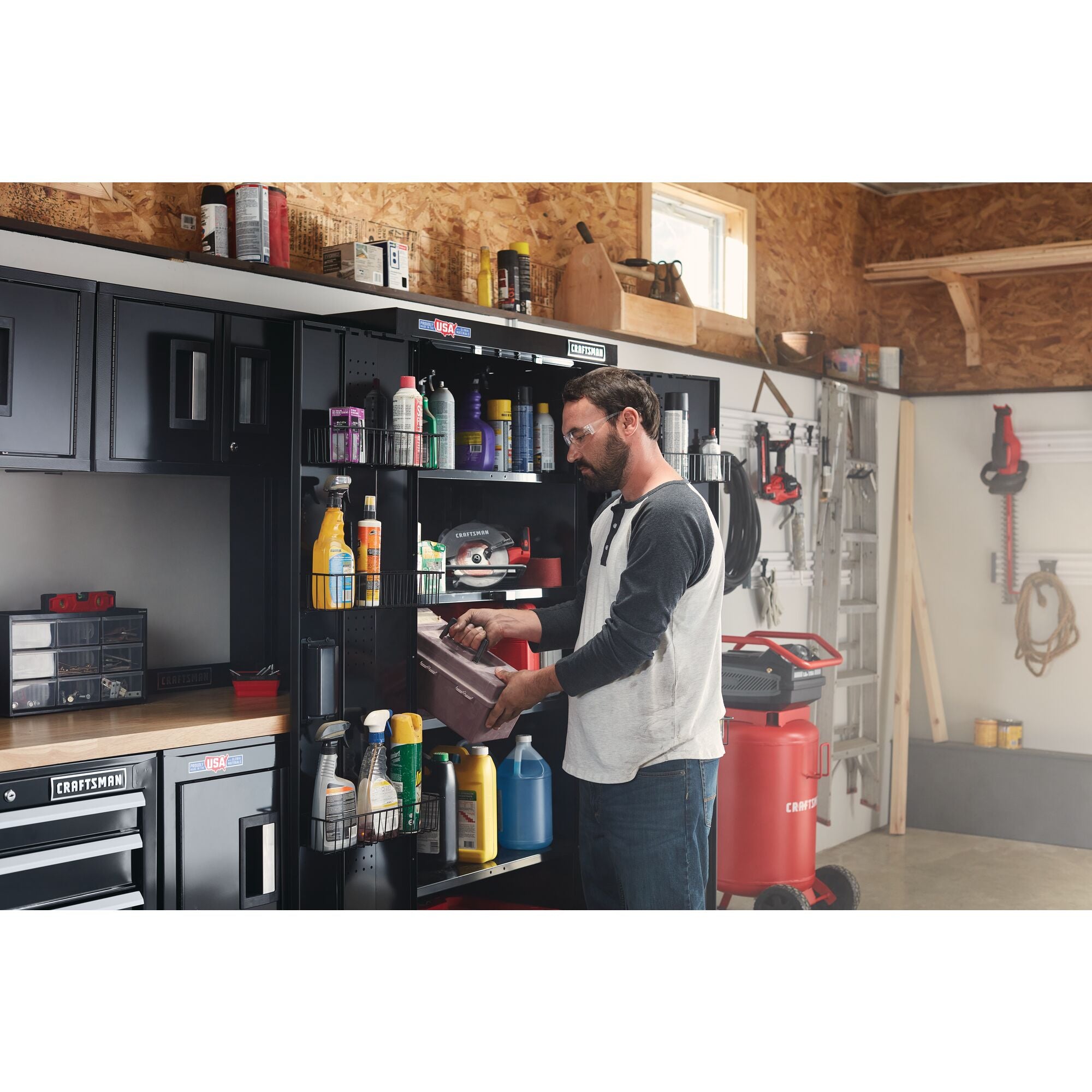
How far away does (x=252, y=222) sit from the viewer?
3.26m

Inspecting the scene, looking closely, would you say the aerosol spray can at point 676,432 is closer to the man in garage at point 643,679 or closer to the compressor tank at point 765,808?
the man in garage at point 643,679

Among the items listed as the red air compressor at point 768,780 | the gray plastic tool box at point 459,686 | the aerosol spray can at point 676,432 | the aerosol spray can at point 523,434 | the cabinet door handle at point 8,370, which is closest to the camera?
the cabinet door handle at point 8,370

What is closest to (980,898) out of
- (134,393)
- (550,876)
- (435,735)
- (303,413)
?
(550,876)

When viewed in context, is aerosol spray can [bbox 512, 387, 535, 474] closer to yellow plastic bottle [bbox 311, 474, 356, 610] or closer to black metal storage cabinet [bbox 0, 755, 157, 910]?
yellow plastic bottle [bbox 311, 474, 356, 610]

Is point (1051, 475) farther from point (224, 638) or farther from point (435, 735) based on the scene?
point (224, 638)

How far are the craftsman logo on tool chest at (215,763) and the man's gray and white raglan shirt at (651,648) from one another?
2.77 ft

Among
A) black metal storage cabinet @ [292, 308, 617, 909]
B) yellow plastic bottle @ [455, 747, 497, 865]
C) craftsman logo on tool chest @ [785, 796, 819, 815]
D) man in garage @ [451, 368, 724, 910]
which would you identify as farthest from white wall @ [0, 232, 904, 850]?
craftsman logo on tool chest @ [785, 796, 819, 815]

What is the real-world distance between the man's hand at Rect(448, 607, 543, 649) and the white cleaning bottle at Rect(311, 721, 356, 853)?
1.59 ft

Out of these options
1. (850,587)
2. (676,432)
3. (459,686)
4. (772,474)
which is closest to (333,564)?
(459,686)

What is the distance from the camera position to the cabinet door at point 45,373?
8.78 ft

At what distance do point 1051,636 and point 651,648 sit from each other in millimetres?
4251

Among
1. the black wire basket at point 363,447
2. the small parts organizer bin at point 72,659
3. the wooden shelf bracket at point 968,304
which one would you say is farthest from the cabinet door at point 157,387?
the wooden shelf bracket at point 968,304

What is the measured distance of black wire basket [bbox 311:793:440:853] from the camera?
2906mm

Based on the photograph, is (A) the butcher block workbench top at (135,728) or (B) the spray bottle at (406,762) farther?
(B) the spray bottle at (406,762)
